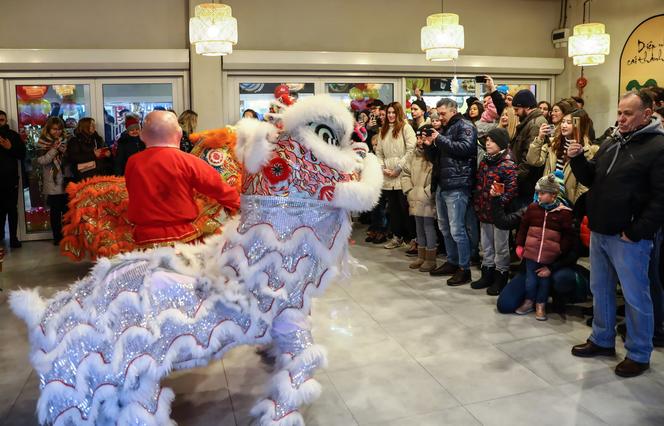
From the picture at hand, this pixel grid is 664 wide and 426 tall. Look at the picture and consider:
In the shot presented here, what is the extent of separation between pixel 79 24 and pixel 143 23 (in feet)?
2.41

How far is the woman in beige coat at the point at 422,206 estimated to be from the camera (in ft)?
16.7

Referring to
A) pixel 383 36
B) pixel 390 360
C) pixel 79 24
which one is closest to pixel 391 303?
pixel 390 360

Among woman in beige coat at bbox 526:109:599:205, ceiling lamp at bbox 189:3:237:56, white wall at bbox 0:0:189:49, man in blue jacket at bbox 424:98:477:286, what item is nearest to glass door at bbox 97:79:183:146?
white wall at bbox 0:0:189:49

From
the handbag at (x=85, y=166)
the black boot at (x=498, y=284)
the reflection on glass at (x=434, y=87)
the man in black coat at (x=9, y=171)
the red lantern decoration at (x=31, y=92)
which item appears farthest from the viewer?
the reflection on glass at (x=434, y=87)

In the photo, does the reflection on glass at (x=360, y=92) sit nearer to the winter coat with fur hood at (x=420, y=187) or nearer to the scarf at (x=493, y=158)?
the winter coat with fur hood at (x=420, y=187)

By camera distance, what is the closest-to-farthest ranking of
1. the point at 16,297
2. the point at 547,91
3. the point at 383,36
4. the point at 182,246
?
the point at 16,297
the point at 182,246
the point at 383,36
the point at 547,91

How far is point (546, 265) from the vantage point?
3.90 m

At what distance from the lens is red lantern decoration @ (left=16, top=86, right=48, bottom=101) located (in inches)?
277

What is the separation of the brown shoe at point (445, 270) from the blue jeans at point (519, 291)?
96 centimetres

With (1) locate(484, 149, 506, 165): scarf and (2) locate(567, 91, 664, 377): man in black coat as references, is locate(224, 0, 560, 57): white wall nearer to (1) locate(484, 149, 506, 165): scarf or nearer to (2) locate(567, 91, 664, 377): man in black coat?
(1) locate(484, 149, 506, 165): scarf

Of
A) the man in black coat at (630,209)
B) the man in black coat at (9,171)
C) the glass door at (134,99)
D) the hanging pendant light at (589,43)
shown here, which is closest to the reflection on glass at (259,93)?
the glass door at (134,99)

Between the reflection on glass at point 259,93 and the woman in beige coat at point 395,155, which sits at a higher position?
the reflection on glass at point 259,93

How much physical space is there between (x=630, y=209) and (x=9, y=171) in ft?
20.3

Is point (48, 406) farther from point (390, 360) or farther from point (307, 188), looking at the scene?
point (390, 360)
